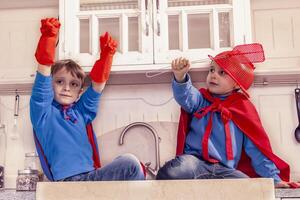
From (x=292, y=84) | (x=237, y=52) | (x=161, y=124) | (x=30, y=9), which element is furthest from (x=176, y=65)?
(x=30, y=9)

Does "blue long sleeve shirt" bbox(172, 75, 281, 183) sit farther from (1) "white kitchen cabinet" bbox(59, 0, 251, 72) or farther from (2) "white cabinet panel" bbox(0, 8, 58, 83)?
(2) "white cabinet panel" bbox(0, 8, 58, 83)

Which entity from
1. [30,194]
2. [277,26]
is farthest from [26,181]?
[277,26]

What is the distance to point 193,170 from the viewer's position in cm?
166

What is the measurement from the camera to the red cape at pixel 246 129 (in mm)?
1731

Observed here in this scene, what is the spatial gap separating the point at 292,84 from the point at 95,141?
35.4 inches

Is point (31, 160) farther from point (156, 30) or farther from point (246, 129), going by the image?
point (246, 129)

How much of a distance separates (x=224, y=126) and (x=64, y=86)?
661 mm

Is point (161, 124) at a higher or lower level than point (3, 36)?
lower

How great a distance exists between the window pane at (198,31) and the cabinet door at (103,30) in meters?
0.17

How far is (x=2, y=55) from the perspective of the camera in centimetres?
210

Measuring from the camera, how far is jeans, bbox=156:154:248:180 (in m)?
1.61

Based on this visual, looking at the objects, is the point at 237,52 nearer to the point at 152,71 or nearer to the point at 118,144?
the point at 152,71

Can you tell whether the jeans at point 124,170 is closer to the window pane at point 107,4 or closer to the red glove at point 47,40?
the red glove at point 47,40

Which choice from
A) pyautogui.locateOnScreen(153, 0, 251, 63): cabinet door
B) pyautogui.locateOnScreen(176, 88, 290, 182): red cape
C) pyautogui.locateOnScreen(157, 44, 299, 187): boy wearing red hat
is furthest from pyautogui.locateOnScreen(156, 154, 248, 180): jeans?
pyautogui.locateOnScreen(153, 0, 251, 63): cabinet door
